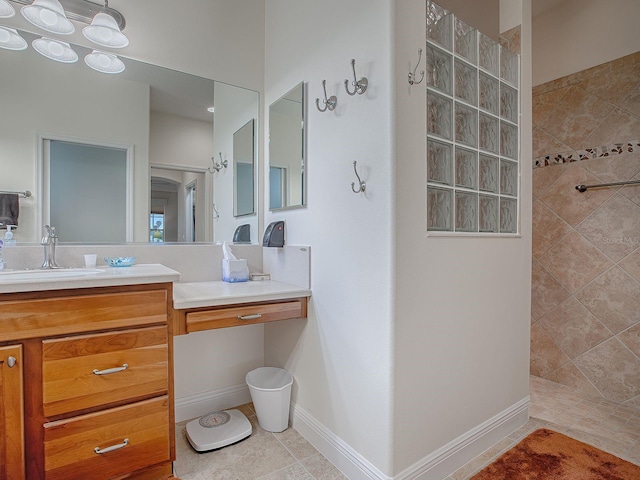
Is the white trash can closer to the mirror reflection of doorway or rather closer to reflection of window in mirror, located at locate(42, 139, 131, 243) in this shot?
the mirror reflection of doorway

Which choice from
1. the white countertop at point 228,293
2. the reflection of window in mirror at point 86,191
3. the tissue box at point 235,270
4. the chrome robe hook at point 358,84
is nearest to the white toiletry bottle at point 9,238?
the reflection of window in mirror at point 86,191

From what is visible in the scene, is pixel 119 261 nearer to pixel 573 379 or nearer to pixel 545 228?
pixel 545 228

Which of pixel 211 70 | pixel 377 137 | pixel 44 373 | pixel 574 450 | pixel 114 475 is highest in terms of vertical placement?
pixel 211 70

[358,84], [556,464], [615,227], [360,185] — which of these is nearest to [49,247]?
[360,185]

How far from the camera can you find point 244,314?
63.7 inches

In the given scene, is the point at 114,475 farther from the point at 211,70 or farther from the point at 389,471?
the point at 211,70

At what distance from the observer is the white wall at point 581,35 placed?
2.16 metres

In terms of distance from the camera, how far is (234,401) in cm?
213

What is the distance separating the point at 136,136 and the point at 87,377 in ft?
4.10

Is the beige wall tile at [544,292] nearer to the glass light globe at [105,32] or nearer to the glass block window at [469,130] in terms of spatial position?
the glass block window at [469,130]

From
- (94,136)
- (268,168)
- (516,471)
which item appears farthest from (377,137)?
(516,471)

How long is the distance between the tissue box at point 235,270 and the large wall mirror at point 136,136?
0.73ft

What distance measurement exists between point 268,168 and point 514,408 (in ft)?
6.49

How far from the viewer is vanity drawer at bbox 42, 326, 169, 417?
1.21 m
